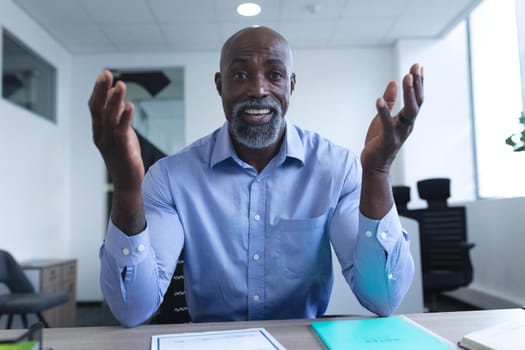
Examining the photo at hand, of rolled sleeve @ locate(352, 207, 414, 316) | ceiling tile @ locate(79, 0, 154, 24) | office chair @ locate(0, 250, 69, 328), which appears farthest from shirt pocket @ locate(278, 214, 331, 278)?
ceiling tile @ locate(79, 0, 154, 24)

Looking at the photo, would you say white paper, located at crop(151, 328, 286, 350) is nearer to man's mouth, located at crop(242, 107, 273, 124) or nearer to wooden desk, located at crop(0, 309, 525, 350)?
wooden desk, located at crop(0, 309, 525, 350)

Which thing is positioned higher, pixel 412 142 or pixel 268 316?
pixel 412 142

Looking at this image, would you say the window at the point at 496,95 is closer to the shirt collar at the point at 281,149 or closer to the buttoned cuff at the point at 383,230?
the shirt collar at the point at 281,149

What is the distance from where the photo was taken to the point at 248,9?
165 inches

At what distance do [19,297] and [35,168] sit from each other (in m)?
1.66

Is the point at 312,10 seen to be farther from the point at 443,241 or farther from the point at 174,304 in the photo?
the point at 174,304

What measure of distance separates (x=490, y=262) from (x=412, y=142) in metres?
1.49

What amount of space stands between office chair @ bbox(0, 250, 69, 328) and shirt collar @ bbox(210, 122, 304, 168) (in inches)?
93.3

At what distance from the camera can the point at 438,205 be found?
11.9ft

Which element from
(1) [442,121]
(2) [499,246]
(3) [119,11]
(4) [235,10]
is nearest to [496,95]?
(1) [442,121]

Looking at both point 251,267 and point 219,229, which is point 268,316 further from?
point 219,229

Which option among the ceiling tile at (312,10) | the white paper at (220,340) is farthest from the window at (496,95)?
the white paper at (220,340)

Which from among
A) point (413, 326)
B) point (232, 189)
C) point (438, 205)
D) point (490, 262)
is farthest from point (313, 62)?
point (413, 326)

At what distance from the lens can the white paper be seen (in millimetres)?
680
